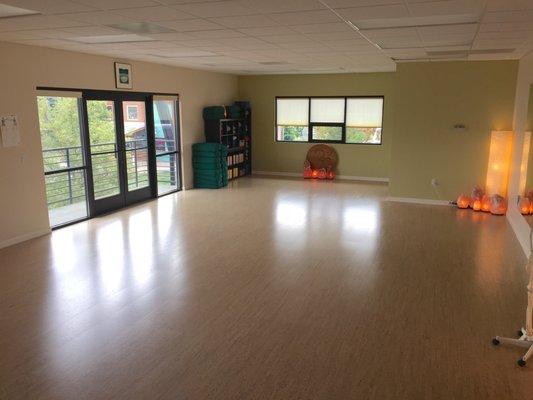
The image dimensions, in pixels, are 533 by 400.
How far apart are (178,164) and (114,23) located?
528 cm

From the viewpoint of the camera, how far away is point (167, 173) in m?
9.41

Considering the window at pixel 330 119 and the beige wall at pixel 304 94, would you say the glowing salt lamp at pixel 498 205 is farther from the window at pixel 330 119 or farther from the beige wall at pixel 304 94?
the window at pixel 330 119

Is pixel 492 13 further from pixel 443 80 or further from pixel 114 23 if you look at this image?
pixel 443 80

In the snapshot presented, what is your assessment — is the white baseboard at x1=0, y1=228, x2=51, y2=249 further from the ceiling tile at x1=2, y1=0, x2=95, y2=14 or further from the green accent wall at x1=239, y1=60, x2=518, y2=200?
the green accent wall at x1=239, y1=60, x2=518, y2=200

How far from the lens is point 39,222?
244 inches

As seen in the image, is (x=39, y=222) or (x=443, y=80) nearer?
(x=39, y=222)

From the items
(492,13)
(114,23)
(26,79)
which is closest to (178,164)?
(26,79)

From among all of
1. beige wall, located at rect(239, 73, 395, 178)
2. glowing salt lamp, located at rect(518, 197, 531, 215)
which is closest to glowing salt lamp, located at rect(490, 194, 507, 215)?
glowing salt lamp, located at rect(518, 197, 531, 215)

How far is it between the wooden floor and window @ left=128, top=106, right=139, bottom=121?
6.65ft

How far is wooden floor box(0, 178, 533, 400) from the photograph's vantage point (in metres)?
2.92

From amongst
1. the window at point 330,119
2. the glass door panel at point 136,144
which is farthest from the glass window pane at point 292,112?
the glass door panel at point 136,144

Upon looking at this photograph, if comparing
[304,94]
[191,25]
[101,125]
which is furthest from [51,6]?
[304,94]

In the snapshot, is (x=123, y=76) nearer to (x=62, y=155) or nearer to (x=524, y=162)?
(x=62, y=155)

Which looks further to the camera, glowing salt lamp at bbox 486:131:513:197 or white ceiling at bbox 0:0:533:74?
glowing salt lamp at bbox 486:131:513:197
